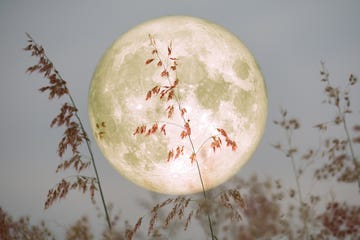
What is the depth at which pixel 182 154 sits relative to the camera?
461 cm

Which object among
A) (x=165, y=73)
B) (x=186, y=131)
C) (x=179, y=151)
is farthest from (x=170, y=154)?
(x=165, y=73)

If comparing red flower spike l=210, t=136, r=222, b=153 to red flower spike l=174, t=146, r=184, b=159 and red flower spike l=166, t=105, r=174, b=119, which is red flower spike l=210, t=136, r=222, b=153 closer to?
red flower spike l=174, t=146, r=184, b=159

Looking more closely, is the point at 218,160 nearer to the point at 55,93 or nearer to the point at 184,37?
the point at 184,37

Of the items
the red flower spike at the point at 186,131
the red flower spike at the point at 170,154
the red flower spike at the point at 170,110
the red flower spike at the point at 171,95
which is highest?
the red flower spike at the point at 171,95

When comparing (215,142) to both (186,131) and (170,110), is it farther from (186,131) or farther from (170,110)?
(170,110)

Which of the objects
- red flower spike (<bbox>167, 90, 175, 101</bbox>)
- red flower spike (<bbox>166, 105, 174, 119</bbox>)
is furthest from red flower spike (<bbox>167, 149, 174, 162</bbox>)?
red flower spike (<bbox>167, 90, 175, 101</bbox>)

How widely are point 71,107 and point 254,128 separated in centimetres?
273

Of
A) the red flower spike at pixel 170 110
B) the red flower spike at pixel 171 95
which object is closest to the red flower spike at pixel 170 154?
the red flower spike at pixel 170 110

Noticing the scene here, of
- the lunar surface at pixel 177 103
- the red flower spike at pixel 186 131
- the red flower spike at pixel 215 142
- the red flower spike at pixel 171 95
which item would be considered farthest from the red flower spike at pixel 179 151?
the red flower spike at pixel 171 95

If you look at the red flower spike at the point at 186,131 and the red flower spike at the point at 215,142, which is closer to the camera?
the red flower spike at the point at 186,131

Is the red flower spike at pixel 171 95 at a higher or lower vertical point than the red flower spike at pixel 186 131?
higher

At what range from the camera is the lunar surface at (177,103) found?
4.56 m

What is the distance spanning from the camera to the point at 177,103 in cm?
448

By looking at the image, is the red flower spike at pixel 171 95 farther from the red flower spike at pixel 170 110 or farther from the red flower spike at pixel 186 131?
the red flower spike at pixel 186 131
